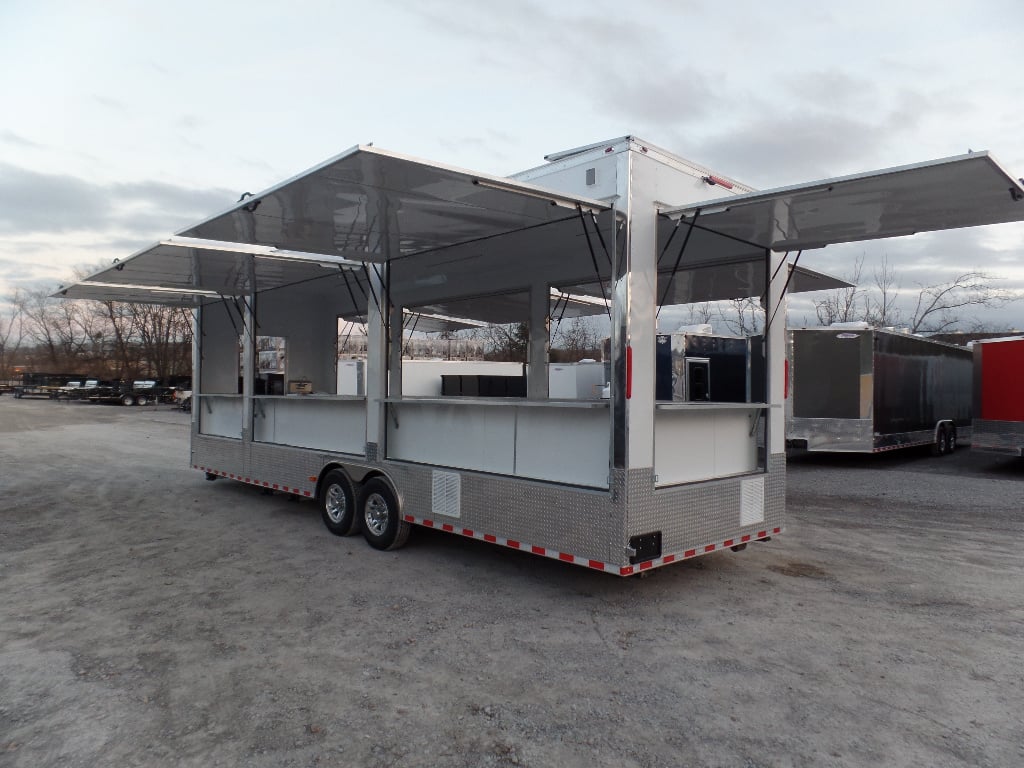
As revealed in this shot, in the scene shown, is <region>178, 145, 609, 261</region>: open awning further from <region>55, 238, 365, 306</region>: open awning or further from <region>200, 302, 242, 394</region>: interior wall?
<region>200, 302, 242, 394</region>: interior wall

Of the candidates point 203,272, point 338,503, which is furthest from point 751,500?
point 203,272

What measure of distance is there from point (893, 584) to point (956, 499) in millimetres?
5245

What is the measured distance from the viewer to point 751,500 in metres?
5.77

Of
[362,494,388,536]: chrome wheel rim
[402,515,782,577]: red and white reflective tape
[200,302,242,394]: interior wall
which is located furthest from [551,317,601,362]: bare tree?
[200,302,242,394]: interior wall

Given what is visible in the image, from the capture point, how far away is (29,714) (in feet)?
11.1

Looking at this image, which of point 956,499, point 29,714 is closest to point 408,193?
point 29,714

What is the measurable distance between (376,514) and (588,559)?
2.66 metres

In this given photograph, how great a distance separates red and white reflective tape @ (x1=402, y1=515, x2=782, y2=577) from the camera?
4750 mm

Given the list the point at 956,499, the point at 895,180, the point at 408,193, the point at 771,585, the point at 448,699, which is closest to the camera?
the point at 448,699

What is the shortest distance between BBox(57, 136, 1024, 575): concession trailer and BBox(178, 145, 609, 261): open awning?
2cm

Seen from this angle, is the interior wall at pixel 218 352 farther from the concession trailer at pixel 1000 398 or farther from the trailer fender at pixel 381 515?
the concession trailer at pixel 1000 398

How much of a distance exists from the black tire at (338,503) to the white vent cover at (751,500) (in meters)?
3.63

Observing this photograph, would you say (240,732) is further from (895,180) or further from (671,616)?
(895,180)

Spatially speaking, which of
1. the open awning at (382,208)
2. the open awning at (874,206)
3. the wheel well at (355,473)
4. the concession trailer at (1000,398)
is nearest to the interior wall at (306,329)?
the wheel well at (355,473)
